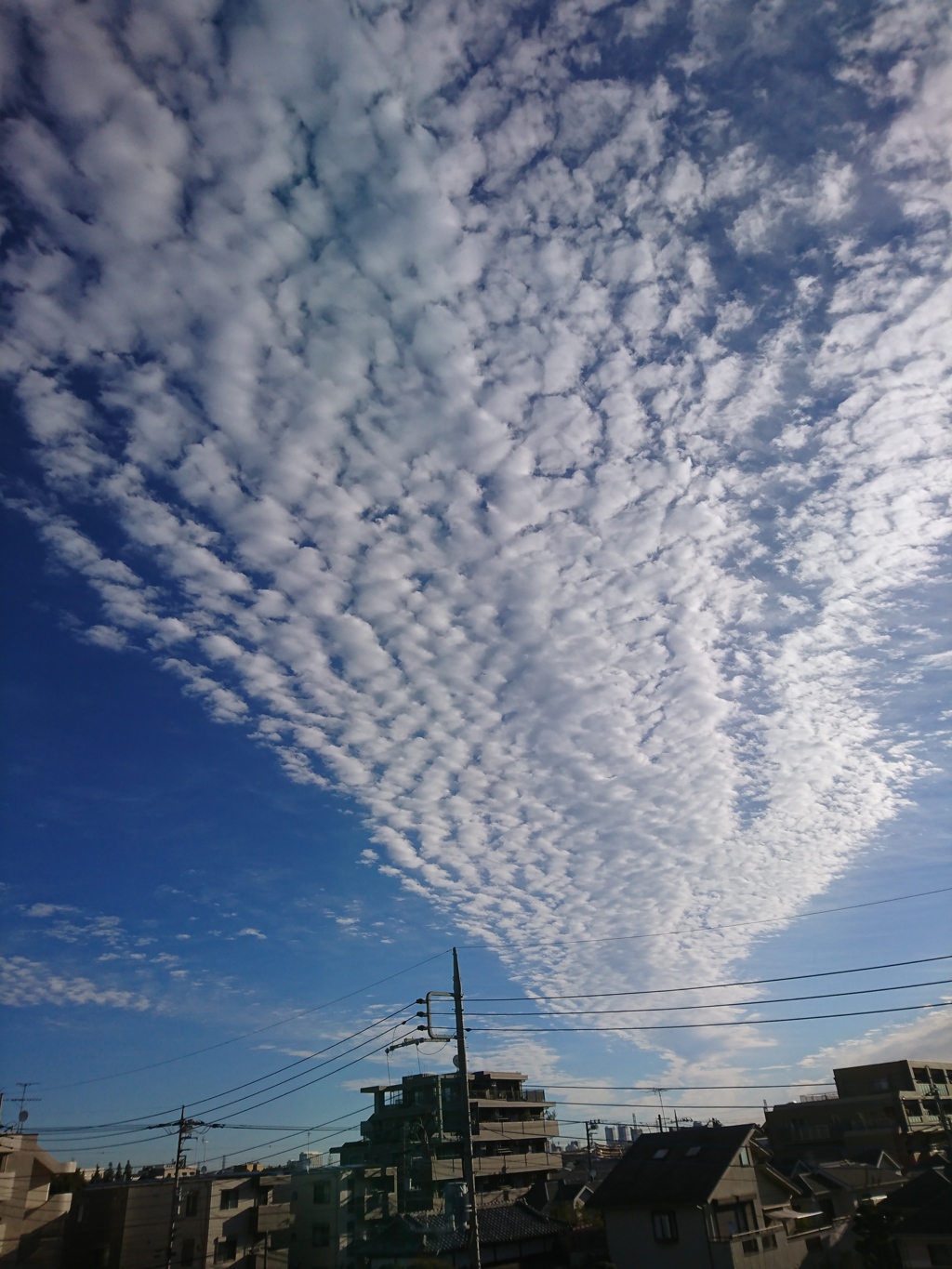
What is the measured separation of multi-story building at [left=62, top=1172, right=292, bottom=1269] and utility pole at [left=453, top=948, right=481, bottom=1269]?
99.4 ft

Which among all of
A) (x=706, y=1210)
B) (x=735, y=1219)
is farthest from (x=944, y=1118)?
(x=706, y=1210)

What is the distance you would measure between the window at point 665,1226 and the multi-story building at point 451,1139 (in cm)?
2390

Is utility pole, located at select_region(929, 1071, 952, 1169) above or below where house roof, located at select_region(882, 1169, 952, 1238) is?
above

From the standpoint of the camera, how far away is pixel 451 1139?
2254 inches

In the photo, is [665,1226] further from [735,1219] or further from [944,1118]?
[944,1118]

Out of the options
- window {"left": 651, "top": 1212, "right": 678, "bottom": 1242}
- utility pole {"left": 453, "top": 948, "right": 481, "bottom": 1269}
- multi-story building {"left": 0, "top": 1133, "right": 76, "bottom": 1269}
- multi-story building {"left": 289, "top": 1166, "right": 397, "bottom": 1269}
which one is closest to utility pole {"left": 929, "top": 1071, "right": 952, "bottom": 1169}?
window {"left": 651, "top": 1212, "right": 678, "bottom": 1242}

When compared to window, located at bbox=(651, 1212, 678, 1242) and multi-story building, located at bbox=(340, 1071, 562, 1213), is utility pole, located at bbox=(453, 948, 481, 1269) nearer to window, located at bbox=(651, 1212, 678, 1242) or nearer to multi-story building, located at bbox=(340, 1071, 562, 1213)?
window, located at bbox=(651, 1212, 678, 1242)

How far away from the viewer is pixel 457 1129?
6081 cm

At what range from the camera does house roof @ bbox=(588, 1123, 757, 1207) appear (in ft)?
107

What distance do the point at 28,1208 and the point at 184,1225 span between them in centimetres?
929

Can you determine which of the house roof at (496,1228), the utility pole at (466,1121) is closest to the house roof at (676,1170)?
the house roof at (496,1228)

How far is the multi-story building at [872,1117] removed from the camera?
226 ft

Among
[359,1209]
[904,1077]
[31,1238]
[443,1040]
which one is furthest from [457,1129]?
[904,1077]

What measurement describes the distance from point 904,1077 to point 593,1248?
2282 inches
